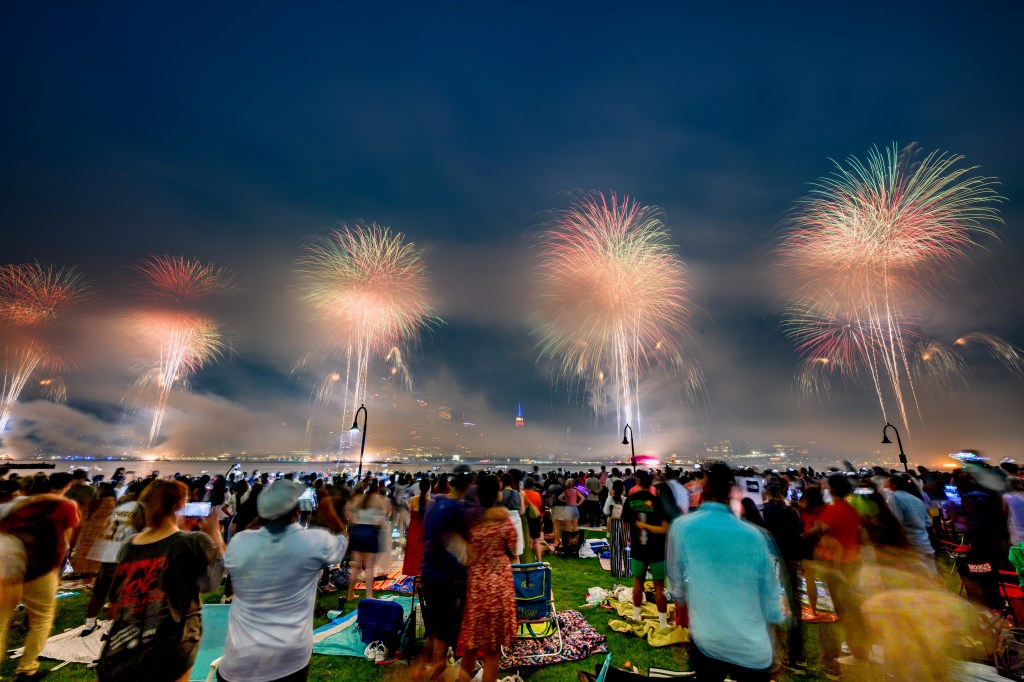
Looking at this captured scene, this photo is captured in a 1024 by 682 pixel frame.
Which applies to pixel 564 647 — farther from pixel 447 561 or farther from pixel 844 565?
pixel 844 565

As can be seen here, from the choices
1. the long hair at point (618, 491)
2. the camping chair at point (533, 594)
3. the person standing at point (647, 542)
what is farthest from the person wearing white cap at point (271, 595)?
the long hair at point (618, 491)

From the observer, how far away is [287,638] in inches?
119

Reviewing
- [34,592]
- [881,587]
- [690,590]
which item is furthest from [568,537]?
[34,592]

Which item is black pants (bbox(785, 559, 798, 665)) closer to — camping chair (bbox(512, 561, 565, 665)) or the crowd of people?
the crowd of people

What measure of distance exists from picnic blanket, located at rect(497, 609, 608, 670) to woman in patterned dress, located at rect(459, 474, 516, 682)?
1497 mm

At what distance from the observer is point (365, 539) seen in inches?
330

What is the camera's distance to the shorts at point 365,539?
8.38 metres

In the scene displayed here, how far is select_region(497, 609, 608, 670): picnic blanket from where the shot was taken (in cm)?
588

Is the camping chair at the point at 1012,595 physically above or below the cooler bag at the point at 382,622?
above

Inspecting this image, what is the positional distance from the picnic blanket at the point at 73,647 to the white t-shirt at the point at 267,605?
15.5 feet

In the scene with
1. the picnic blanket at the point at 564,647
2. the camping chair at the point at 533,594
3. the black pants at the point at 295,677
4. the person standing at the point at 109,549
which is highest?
the person standing at the point at 109,549

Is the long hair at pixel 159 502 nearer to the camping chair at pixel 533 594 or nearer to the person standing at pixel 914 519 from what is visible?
the camping chair at pixel 533 594

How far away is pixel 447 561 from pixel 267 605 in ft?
6.63

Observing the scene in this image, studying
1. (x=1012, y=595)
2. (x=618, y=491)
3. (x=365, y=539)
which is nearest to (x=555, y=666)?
(x=365, y=539)
